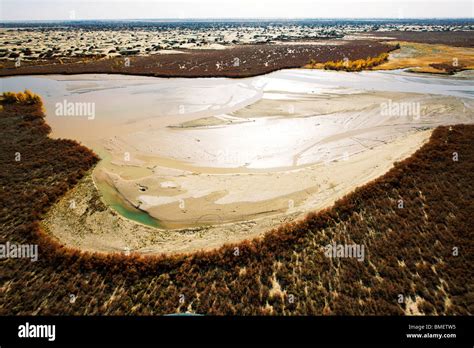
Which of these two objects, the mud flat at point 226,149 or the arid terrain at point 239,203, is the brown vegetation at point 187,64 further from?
the arid terrain at point 239,203

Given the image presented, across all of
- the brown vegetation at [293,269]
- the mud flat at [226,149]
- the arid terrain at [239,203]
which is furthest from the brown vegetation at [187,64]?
the brown vegetation at [293,269]

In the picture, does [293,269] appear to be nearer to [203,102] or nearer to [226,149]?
[226,149]

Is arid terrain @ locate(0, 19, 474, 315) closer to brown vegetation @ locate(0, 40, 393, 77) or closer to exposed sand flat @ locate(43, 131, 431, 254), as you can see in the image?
exposed sand flat @ locate(43, 131, 431, 254)

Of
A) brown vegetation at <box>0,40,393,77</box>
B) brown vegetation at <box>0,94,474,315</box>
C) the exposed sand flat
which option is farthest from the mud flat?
brown vegetation at <box>0,40,393,77</box>

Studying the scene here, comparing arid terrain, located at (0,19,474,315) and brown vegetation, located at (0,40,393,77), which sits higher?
brown vegetation, located at (0,40,393,77)

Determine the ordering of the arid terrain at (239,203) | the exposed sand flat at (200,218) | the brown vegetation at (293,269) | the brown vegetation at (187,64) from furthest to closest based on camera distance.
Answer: the brown vegetation at (187,64) < the exposed sand flat at (200,218) < the arid terrain at (239,203) < the brown vegetation at (293,269)
